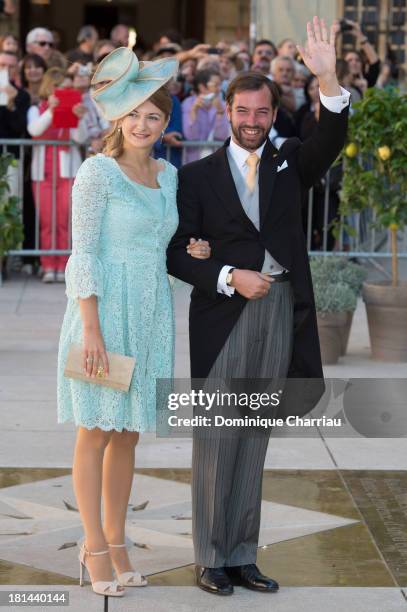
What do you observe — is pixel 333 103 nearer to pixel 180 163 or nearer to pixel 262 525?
pixel 262 525

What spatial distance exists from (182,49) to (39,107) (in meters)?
3.89

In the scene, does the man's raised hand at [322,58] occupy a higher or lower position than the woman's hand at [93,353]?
higher

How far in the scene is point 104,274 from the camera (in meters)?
4.69

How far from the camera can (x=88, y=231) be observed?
462cm

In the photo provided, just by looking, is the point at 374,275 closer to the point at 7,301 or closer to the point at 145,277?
the point at 7,301

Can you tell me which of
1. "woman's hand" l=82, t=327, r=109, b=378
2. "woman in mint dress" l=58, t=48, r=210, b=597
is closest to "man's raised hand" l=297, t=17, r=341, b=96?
"woman in mint dress" l=58, t=48, r=210, b=597

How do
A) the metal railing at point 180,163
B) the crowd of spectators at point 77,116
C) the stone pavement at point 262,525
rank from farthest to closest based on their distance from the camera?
the metal railing at point 180,163, the crowd of spectators at point 77,116, the stone pavement at point 262,525

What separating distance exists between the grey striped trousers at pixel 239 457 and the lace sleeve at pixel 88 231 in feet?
1.85

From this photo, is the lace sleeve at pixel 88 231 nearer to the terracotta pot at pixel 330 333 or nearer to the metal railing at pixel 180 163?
the terracotta pot at pixel 330 333

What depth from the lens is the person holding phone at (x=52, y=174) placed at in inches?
478

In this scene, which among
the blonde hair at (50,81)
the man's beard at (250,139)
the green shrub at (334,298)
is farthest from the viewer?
the blonde hair at (50,81)

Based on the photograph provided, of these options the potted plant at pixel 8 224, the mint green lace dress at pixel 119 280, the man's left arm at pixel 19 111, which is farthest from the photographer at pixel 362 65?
the mint green lace dress at pixel 119 280

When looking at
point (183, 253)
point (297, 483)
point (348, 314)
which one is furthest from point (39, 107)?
point (183, 253)

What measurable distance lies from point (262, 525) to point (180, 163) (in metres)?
7.50
